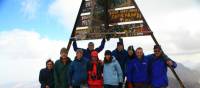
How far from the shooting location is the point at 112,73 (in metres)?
15.3

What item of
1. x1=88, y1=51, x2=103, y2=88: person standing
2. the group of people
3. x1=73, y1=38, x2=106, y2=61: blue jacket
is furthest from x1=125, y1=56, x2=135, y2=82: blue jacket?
x1=73, y1=38, x2=106, y2=61: blue jacket

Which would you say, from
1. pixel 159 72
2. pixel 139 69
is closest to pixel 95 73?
pixel 139 69

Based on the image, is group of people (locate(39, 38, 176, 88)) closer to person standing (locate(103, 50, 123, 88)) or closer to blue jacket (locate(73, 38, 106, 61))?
person standing (locate(103, 50, 123, 88))

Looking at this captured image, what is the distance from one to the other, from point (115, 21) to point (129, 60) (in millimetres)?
1558

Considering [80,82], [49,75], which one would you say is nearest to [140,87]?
[80,82]

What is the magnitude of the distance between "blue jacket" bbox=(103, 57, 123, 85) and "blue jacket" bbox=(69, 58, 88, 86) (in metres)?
0.58

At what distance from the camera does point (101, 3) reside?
1662 cm

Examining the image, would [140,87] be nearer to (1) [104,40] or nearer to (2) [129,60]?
(2) [129,60]

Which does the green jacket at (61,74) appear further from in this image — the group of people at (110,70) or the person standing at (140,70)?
the person standing at (140,70)

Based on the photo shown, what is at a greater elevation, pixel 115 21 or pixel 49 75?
pixel 115 21

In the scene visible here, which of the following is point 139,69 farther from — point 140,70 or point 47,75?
point 47,75

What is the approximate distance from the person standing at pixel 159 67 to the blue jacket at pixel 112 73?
36.8 inches

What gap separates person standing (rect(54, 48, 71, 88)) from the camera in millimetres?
15617

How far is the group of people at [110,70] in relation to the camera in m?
15.1
